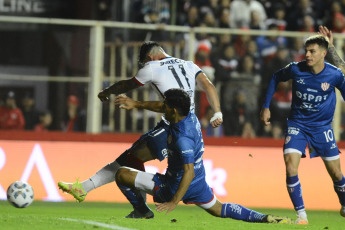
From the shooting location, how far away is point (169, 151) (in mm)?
8914

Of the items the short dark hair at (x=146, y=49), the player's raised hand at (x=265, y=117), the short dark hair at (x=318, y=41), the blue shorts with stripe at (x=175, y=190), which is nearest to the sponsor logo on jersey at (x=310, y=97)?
the player's raised hand at (x=265, y=117)

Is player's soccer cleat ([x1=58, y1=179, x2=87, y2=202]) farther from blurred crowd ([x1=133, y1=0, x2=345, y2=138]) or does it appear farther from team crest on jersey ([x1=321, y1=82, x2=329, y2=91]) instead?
blurred crowd ([x1=133, y1=0, x2=345, y2=138])

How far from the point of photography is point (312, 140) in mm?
10695

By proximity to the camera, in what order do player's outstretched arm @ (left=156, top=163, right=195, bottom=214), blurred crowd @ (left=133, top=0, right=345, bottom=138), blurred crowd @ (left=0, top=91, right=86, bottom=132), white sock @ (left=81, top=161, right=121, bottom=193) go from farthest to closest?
1. blurred crowd @ (left=133, top=0, right=345, bottom=138)
2. blurred crowd @ (left=0, top=91, right=86, bottom=132)
3. white sock @ (left=81, top=161, right=121, bottom=193)
4. player's outstretched arm @ (left=156, top=163, right=195, bottom=214)

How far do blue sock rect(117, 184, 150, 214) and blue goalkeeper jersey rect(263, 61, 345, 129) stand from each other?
2.06m

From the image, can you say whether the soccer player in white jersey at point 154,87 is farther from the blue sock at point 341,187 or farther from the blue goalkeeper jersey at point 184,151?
the blue sock at point 341,187

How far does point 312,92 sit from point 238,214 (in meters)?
2.14

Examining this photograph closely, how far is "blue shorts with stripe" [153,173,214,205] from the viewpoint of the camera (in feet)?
29.2

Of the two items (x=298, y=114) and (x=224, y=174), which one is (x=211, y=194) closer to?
(x=298, y=114)

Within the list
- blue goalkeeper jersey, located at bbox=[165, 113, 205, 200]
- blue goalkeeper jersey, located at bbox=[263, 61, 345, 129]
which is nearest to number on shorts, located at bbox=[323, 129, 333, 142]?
blue goalkeeper jersey, located at bbox=[263, 61, 345, 129]

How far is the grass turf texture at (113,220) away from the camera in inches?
337

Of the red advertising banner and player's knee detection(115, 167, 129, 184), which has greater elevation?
player's knee detection(115, 167, 129, 184)

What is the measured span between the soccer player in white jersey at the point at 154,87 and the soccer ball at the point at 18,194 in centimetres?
84

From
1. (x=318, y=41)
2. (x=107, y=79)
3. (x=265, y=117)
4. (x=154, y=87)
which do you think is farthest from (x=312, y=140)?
(x=107, y=79)
